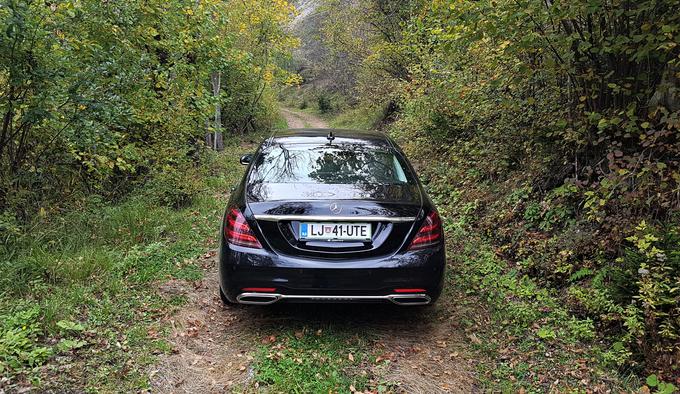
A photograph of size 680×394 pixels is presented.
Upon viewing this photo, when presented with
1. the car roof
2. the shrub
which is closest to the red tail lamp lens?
the car roof

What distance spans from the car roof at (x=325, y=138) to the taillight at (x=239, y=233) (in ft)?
3.93

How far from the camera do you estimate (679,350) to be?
291cm

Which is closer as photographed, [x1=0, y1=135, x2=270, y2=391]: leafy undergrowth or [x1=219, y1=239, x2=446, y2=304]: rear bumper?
[x1=0, y1=135, x2=270, y2=391]: leafy undergrowth

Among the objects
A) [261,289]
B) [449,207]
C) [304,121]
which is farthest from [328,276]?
[304,121]

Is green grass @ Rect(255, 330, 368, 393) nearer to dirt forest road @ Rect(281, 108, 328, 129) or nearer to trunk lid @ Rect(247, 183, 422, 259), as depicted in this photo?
trunk lid @ Rect(247, 183, 422, 259)

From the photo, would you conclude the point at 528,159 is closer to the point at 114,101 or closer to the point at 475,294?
the point at 475,294

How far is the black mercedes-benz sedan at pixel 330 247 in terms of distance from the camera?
10.7 feet

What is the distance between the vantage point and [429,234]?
347cm

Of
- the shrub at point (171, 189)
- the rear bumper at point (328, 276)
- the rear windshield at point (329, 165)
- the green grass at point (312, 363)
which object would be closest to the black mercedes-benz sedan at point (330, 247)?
the rear bumper at point (328, 276)

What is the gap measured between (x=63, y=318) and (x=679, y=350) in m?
4.40

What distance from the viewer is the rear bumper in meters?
3.26

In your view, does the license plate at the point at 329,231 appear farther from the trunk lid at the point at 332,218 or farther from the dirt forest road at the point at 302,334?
the dirt forest road at the point at 302,334

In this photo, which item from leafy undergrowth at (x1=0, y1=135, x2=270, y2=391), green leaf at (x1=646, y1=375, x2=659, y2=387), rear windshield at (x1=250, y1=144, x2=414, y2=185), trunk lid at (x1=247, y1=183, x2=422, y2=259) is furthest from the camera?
rear windshield at (x1=250, y1=144, x2=414, y2=185)

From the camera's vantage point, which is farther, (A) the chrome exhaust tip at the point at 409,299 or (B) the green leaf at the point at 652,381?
(A) the chrome exhaust tip at the point at 409,299
